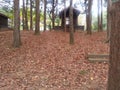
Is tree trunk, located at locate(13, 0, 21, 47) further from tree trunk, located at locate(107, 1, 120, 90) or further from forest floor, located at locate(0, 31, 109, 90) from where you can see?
tree trunk, located at locate(107, 1, 120, 90)

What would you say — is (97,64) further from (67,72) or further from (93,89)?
(93,89)

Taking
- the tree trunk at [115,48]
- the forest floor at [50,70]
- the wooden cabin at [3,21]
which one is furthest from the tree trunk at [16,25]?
the wooden cabin at [3,21]

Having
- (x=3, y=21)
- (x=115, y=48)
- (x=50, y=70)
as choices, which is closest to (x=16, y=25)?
(x=50, y=70)

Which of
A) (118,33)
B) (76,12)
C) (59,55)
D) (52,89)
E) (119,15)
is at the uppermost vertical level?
(76,12)

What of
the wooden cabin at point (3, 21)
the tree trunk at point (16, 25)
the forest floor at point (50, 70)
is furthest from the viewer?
the wooden cabin at point (3, 21)

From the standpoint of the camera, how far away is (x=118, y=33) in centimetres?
380

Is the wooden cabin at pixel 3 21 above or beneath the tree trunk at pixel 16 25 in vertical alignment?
above

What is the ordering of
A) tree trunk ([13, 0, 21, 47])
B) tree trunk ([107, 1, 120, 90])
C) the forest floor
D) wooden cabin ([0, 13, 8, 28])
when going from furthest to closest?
1. wooden cabin ([0, 13, 8, 28])
2. tree trunk ([13, 0, 21, 47])
3. the forest floor
4. tree trunk ([107, 1, 120, 90])

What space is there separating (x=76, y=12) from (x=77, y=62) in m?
20.7

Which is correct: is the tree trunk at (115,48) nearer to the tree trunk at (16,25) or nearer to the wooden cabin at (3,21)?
the tree trunk at (16,25)

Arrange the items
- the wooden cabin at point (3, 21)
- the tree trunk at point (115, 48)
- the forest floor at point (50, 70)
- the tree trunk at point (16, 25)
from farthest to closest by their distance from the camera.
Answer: the wooden cabin at point (3, 21) < the tree trunk at point (16, 25) < the forest floor at point (50, 70) < the tree trunk at point (115, 48)

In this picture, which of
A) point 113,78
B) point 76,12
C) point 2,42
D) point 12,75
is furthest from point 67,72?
point 76,12

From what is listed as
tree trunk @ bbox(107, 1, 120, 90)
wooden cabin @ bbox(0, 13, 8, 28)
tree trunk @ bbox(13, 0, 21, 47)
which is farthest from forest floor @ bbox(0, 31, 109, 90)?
wooden cabin @ bbox(0, 13, 8, 28)

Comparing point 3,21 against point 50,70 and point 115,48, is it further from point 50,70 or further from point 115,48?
point 115,48
